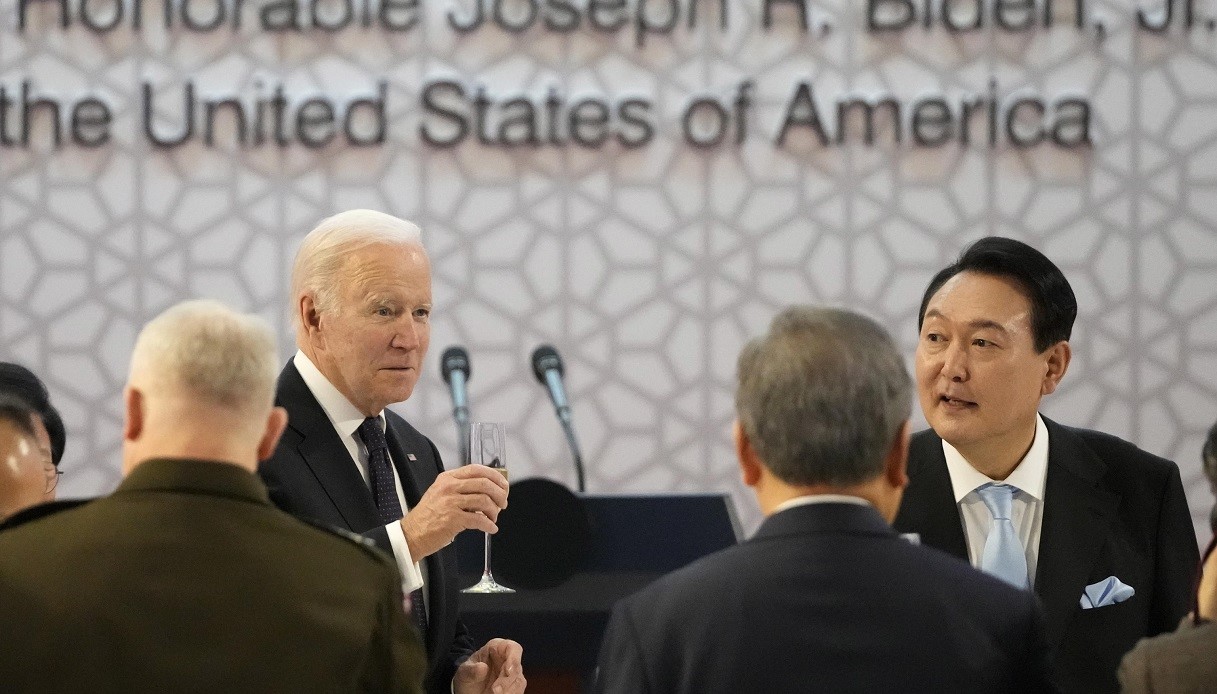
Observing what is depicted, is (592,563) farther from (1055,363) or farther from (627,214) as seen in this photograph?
(627,214)

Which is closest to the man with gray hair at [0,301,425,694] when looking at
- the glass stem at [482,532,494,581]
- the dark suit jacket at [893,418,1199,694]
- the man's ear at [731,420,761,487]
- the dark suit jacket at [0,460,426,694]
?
the dark suit jacket at [0,460,426,694]

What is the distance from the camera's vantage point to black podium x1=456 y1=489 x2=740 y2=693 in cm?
307

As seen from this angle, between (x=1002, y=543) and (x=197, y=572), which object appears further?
(x=1002, y=543)

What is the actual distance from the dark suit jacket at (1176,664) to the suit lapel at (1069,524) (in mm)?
787

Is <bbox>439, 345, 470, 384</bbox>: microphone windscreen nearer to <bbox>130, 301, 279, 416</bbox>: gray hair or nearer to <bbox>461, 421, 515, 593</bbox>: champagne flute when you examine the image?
<bbox>461, 421, 515, 593</bbox>: champagne flute

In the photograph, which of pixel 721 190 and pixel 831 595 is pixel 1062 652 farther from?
pixel 721 190

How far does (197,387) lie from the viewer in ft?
5.51

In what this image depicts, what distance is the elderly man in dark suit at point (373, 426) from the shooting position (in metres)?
→ 2.58

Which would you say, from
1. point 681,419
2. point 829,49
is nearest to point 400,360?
point 681,419

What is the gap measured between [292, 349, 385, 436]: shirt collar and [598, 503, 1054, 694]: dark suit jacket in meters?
1.18

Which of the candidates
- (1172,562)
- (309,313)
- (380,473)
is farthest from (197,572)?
(1172,562)

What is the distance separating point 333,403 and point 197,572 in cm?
119

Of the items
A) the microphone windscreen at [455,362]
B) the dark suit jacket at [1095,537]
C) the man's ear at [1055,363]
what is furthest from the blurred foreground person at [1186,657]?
the microphone windscreen at [455,362]

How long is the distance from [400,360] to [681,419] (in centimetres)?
293
